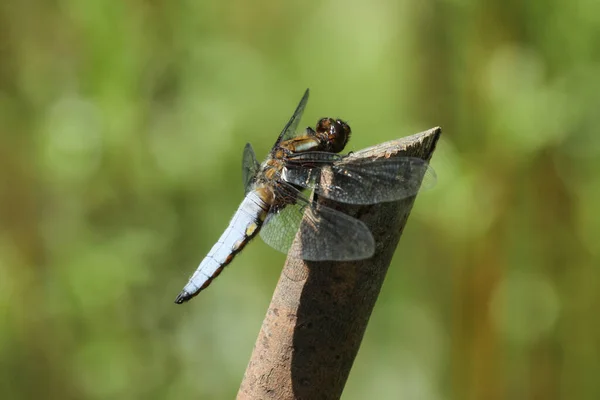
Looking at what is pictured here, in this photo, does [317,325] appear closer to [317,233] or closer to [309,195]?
[317,233]

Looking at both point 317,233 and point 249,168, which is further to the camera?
point 249,168

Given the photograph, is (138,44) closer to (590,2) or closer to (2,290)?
(2,290)

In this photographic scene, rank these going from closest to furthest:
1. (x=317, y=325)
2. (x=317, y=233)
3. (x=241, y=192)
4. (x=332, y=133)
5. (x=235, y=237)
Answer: (x=317, y=325)
(x=317, y=233)
(x=235, y=237)
(x=332, y=133)
(x=241, y=192)

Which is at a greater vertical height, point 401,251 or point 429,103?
point 429,103

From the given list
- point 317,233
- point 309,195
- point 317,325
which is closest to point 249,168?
point 309,195

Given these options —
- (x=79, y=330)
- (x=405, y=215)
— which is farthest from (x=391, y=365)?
(x=405, y=215)

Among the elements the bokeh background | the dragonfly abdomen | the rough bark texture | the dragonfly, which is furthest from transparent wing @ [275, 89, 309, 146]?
the rough bark texture

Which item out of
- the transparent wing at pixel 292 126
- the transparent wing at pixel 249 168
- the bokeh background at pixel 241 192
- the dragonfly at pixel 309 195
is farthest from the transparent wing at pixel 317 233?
the bokeh background at pixel 241 192
